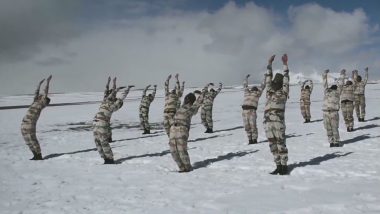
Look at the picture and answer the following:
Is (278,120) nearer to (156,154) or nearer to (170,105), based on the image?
(156,154)

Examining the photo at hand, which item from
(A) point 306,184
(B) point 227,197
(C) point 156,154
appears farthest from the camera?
(C) point 156,154

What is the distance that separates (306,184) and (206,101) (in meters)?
12.6

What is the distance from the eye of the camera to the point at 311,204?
25.2 feet

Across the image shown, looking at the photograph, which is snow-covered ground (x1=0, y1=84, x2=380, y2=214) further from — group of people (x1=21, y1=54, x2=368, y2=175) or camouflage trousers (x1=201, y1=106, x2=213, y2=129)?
camouflage trousers (x1=201, y1=106, x2=213, y2=129)

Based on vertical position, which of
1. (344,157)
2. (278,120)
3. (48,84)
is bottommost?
(344,157)

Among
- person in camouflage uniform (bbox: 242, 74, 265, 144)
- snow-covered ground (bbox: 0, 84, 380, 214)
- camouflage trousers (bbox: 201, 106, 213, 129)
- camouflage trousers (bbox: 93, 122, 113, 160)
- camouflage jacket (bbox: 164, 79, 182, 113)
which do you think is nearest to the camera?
snow-covered ground (bbox: 0, 84, 380, 214)

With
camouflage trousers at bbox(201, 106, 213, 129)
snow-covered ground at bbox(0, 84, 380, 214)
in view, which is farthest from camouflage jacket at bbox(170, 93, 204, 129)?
camouflage trousers at bbox(201, 106, 213, 129)

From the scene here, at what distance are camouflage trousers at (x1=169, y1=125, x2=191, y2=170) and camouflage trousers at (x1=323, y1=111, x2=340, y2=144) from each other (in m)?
5.76

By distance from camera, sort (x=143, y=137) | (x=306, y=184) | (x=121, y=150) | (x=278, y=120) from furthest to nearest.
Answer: (x=143, y=137) → (x=121, y=150) → (x=278, y=120) → (x=306, y=184)

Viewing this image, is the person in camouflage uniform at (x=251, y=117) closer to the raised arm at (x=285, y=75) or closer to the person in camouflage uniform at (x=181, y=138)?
the person in camouflage uniform at (x=181, y=138)

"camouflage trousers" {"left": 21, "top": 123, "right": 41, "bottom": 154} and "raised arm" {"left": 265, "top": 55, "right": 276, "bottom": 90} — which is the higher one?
"raised arm" {"left": 265, "top": 55, "right": 276, "bottom": 90}

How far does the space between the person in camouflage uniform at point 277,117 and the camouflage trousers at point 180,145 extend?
2.25 m

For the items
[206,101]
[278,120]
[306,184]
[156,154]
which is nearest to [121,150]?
[156,154]

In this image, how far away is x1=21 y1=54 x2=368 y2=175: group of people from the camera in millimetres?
10789
